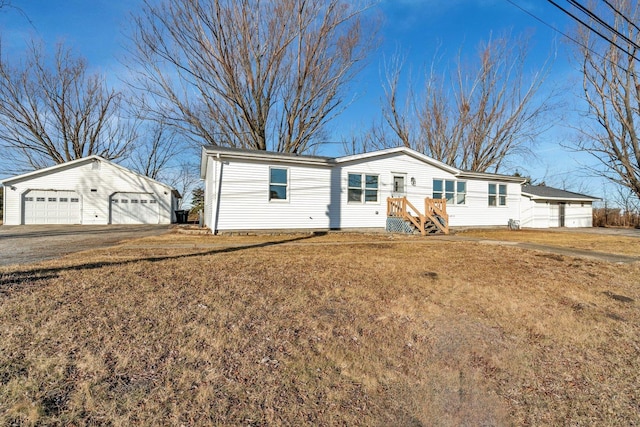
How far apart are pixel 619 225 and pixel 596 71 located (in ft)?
48.0

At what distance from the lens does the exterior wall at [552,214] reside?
19953 mm

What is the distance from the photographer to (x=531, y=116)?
2244cm

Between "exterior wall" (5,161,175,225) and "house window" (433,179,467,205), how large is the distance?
1752 cm

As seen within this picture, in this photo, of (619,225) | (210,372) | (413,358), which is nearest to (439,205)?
(413,358)

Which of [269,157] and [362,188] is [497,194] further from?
[269,157]

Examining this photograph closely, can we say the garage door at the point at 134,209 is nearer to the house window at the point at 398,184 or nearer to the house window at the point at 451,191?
the house window at the point at 398,184

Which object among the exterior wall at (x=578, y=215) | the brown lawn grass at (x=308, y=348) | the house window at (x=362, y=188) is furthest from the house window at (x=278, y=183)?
the exterior wall at (x=578, y=215)

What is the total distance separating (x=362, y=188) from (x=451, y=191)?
5.10 m

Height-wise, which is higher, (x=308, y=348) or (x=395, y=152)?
(x=395, y=152)

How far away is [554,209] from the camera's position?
2111 centimetres

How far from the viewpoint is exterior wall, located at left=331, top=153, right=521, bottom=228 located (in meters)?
12.9

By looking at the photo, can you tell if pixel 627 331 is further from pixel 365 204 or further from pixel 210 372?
pixel 365 204

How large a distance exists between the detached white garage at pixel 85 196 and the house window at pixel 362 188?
1391cm

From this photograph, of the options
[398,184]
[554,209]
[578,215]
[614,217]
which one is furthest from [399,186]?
[614,217]
